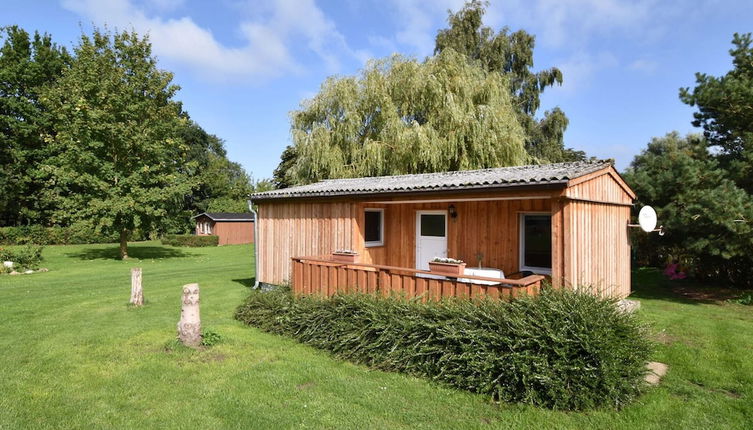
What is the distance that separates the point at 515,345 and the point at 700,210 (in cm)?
723

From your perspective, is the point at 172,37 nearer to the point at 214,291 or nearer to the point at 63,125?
the point at 214,291

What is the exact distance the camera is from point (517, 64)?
25844mm

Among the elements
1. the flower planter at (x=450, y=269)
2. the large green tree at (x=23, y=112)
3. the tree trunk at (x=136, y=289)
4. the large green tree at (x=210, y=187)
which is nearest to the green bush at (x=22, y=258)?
the tree trunk at (x=136, y=289)

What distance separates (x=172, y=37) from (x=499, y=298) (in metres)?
14.3

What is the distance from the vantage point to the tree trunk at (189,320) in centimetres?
600

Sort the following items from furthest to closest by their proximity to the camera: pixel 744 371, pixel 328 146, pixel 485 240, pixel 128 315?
pixel 328 146 < pixel 485 240 < pixel 128 315 < pixel 744 371

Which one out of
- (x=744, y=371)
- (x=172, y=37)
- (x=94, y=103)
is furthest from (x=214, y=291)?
(x=94, y=103)

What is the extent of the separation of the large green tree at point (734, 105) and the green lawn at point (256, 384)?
391 cm

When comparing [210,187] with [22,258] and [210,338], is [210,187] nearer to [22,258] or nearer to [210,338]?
[22,258]

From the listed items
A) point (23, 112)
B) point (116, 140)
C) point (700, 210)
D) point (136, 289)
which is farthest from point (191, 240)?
point (700, 210)

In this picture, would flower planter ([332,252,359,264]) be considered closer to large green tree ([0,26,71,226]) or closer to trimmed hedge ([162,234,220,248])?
trimmed hedge ([162,234,220,248])

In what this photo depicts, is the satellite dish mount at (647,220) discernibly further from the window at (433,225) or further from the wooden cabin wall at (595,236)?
the window at (433,225)

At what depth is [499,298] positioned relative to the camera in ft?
17.3

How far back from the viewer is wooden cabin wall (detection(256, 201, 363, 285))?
28.9 ft
